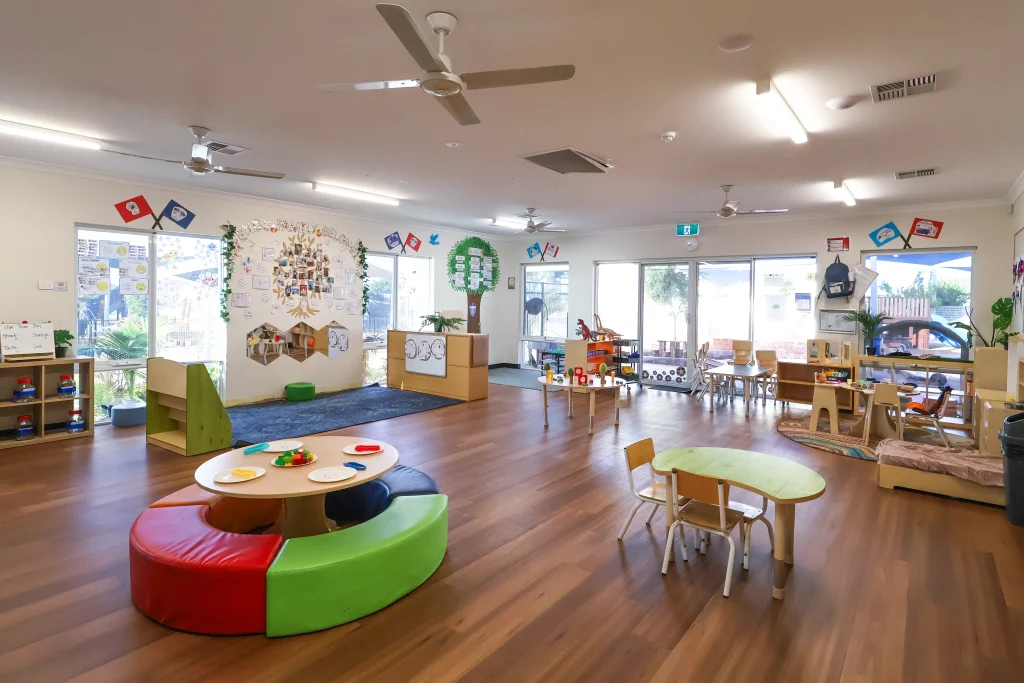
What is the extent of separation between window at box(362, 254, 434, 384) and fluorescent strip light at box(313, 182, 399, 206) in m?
1.83

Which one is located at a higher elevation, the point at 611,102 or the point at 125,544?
the point at 611,102

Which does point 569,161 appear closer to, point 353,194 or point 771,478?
point 353,194

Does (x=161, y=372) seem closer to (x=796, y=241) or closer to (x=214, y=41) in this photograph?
(x=214, y=41)

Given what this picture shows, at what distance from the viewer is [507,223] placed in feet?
30.8

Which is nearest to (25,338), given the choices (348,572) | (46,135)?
(46,135)

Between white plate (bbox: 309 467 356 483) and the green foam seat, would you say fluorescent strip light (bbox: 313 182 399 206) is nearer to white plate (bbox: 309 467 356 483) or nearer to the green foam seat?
white plate (bbox: 309 467 356 483)

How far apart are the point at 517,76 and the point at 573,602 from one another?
103 inches

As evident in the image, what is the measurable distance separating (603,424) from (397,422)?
2.49 meters

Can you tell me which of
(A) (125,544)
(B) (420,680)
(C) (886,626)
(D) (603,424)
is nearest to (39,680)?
(A) (125,544)

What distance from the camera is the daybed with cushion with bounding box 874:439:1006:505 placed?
13.1ft

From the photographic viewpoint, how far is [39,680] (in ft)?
6.85

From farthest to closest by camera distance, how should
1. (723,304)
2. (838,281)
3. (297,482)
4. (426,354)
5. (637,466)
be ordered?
(723,304)
(426,354)
(838,281)
(637,466)
(297,482)

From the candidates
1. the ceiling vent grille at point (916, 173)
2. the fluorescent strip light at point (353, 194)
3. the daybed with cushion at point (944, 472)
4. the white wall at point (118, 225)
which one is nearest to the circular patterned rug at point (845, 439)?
the daybed with cushion at point (944, 472)

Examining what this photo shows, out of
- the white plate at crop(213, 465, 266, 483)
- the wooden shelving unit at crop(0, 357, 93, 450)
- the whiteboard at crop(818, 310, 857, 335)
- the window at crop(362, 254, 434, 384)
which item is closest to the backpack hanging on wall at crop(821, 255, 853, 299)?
the whiteboard at crop(818, 310, 857, 335)
